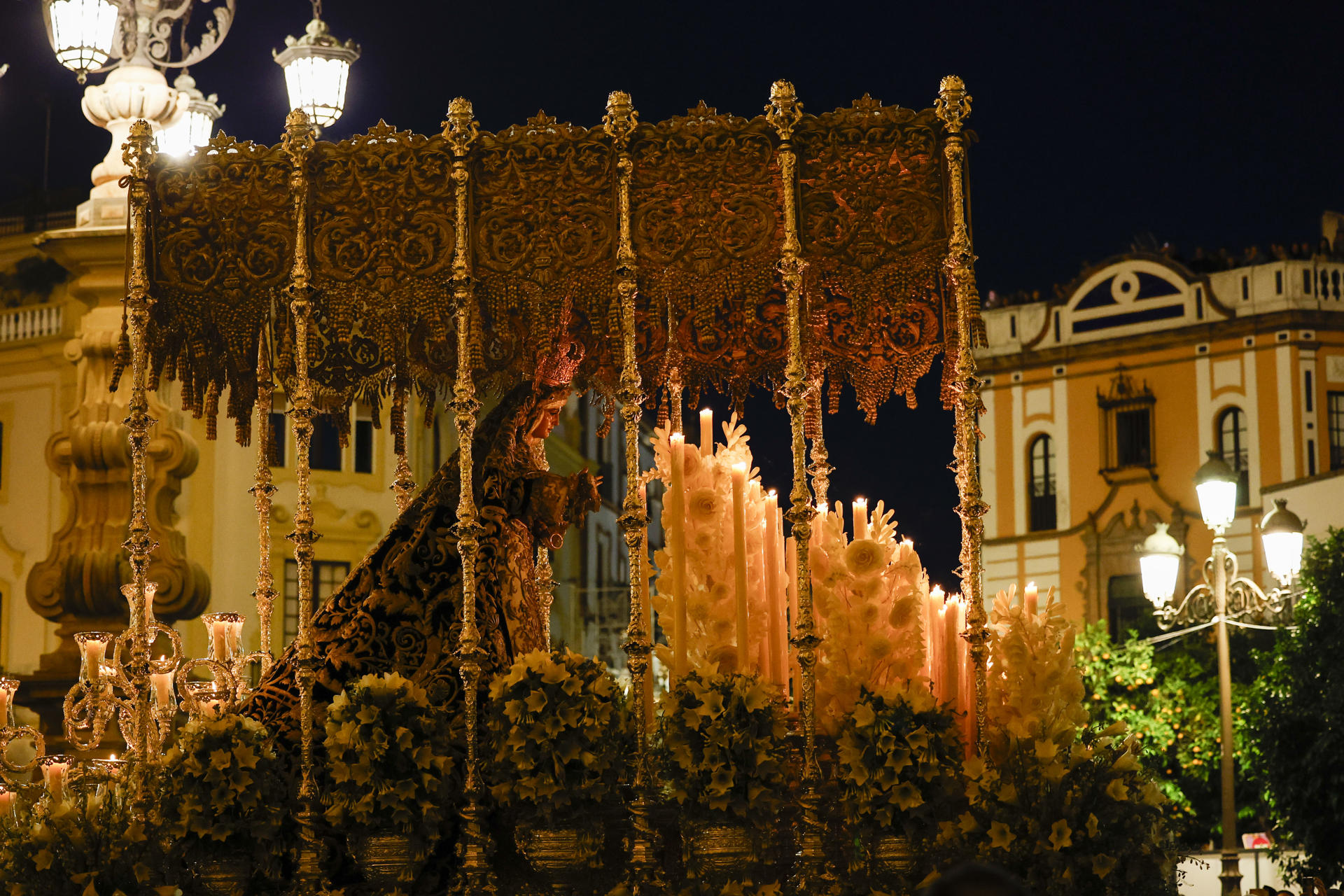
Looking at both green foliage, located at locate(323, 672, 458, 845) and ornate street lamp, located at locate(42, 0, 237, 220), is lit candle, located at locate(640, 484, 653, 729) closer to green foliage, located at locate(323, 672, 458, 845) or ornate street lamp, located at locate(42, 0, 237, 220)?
Result: green foliage, located at locate(323, 672, 458, 845)

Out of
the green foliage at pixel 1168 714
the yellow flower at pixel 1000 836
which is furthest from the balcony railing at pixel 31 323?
the yellow flower at pixel 1000 836

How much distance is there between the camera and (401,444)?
8.12 metres

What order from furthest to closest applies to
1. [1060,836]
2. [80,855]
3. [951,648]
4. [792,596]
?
[792,596], [951,648], [80,855], [1060,836]

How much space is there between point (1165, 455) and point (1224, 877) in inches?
843

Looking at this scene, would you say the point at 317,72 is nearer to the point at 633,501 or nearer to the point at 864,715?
the point at 633,501

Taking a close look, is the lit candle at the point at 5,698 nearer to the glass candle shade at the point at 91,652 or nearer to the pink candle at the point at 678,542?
Result: the glass candle shade at the point at 91,652

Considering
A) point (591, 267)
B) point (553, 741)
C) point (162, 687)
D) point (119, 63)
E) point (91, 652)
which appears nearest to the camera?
point (553, 741)

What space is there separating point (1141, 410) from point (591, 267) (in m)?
25.7

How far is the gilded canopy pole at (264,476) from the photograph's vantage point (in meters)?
7.80

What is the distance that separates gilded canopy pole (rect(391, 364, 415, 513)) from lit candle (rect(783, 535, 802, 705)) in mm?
1831

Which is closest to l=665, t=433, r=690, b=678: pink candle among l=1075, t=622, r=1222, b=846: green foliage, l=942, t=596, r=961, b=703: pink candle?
l=942, t=596, r=961, b=703: pink candle

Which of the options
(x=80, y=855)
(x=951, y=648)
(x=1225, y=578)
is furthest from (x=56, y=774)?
(x=1225, y=578)

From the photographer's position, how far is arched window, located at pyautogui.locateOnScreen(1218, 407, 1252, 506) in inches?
1157

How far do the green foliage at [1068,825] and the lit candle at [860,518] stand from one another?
4.46ft
